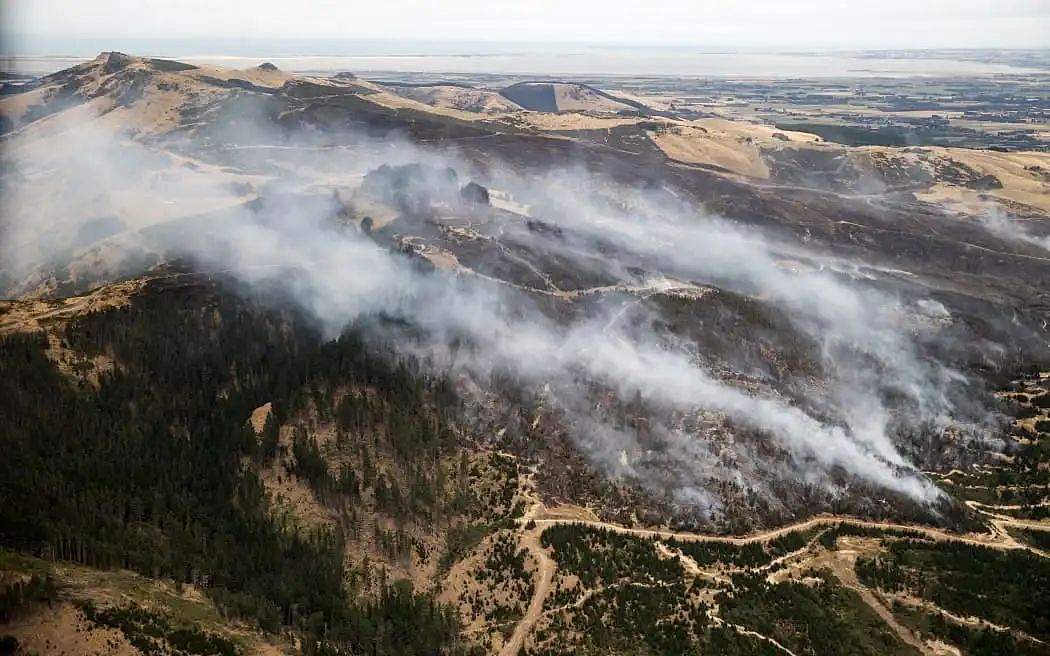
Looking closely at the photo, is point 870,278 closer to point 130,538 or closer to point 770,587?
point 770,587

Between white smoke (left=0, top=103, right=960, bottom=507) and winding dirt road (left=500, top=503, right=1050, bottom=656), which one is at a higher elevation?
white smoke (left=0, top=103, right=960, bottom=507)

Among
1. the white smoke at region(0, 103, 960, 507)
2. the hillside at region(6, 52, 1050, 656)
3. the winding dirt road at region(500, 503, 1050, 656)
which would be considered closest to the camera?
the hillside at region(6, 52, 1050, 656)

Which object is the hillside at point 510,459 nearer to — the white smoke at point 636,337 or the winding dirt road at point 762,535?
the winding dirt road at point 762,535

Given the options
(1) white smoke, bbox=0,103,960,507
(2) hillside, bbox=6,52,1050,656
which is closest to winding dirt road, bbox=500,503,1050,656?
(2) hillside, bbox=6,52,1050,656

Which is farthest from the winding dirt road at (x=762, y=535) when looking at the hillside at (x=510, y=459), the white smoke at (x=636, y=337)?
the white smoke at (x=636, y=337)

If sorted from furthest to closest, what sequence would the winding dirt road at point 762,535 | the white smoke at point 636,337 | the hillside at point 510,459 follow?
the white smoke at point 636,337
the winding dirt road at point 762,535
the hillside at point 510,459

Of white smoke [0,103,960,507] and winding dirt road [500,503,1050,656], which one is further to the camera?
white smoke [0,103,960,507]

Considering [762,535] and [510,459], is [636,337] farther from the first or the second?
[762,535]

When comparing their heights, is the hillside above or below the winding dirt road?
above

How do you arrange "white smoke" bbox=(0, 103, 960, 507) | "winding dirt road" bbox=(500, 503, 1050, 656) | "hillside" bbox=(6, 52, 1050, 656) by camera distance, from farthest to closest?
"white smoke" bbox=(0, 103, 960, 507) → "winding dirt road" bbox=(500, 503, 1050, 656) → "hillside" bbox=(6, 52, 1050, 656)

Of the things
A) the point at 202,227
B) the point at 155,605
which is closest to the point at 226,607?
the point at 155,605

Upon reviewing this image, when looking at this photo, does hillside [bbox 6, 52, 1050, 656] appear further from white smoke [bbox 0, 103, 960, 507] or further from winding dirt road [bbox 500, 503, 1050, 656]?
white smoke [bbox 0, 103, 960, 507]
